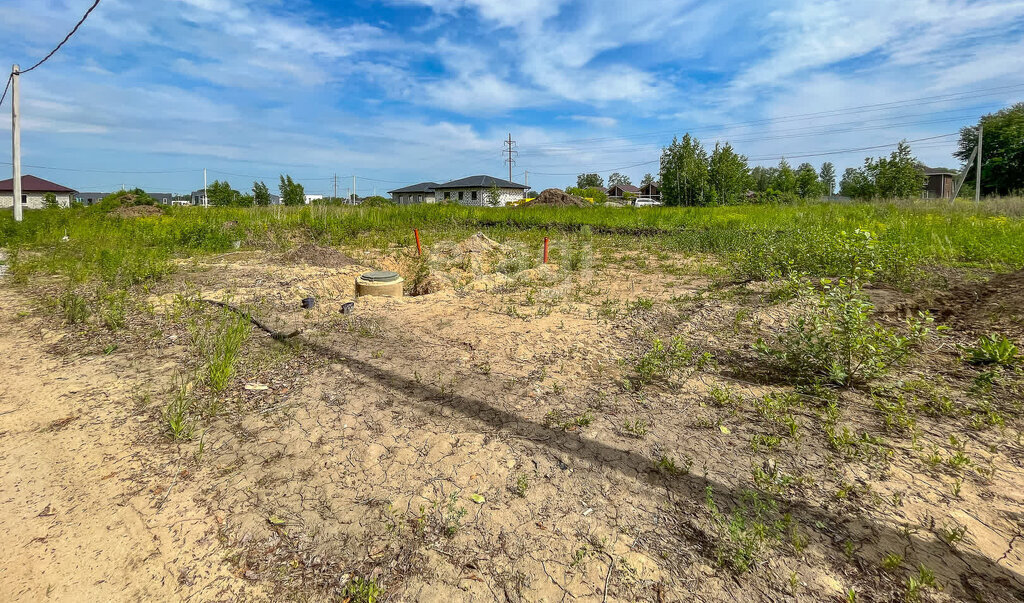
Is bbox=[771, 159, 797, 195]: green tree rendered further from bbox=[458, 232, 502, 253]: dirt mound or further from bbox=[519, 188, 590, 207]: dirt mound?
bbox=[458, 232, 502, 253]: dirt mound

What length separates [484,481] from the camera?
7.57 ft

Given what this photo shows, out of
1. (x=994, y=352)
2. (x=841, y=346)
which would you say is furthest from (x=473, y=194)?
(x=994, y=352)

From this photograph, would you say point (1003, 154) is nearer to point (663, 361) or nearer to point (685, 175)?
point (685, 175)

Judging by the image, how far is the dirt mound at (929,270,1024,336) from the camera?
405cm

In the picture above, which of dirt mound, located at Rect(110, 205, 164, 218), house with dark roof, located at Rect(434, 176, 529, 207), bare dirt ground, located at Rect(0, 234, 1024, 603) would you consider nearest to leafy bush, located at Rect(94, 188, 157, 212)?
dirt mound, located at Rect(110, 205, 164, 218)

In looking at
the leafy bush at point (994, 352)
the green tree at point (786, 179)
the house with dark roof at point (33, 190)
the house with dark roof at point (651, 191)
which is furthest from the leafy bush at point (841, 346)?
the house with dark roof at point (651, 191)

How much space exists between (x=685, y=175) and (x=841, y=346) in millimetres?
31039

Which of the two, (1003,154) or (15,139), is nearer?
(15,139)

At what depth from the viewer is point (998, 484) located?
2135 millimetres

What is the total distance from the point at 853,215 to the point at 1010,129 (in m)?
27.4

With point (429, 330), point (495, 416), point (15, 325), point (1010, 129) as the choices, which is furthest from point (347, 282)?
point (1010, 129)

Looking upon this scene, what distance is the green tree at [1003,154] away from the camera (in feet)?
93.5

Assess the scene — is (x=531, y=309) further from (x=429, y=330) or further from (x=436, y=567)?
(x=436, y=567)

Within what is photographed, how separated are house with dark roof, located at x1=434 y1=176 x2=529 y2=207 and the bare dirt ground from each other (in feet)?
144
